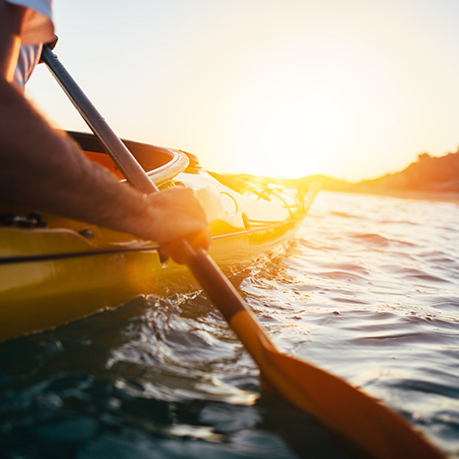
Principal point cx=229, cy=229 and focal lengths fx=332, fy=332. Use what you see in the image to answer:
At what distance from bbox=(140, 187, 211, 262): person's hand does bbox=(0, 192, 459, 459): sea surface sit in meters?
0.48

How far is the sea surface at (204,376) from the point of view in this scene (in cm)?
100

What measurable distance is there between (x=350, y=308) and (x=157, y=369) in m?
1.64

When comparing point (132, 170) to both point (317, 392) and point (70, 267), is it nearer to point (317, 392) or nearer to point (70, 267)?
point (70, 267)

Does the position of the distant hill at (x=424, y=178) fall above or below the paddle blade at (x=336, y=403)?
above

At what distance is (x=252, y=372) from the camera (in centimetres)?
145

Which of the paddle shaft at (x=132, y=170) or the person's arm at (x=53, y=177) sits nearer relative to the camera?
the person's arm at (x=53, y=177)

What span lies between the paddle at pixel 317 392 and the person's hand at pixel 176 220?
1.8 inches

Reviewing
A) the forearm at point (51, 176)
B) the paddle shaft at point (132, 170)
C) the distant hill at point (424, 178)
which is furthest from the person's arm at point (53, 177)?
the distant hill at point (424, 178)

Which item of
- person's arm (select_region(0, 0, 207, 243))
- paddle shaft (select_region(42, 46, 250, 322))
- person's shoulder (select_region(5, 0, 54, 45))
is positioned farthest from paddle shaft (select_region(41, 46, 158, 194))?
person's shoulder (select_region(5, 0, 54, 45))

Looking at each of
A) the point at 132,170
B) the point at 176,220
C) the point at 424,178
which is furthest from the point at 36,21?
the point at 424,178

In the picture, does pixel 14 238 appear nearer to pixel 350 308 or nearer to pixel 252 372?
pixel 252 372

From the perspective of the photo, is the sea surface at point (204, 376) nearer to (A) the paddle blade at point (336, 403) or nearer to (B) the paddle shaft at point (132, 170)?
(A) the paddle blade at point (336, 403)

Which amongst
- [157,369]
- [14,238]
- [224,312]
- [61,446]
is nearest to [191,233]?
[224,312]

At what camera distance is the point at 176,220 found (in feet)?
4.53
